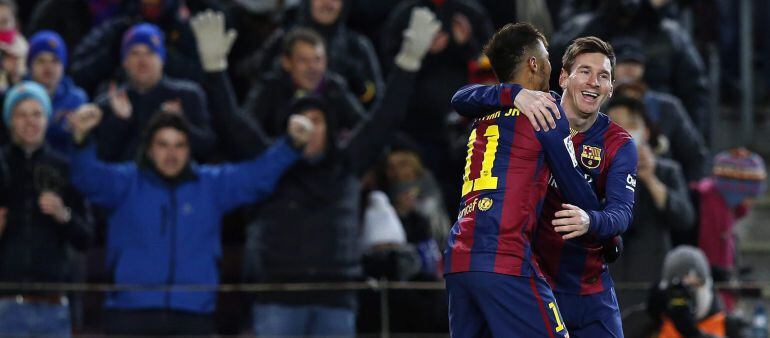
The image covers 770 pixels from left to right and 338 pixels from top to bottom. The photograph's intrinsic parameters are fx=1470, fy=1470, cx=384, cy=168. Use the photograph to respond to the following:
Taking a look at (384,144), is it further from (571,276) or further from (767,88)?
(767,88)

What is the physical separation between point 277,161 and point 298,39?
3.98 feet

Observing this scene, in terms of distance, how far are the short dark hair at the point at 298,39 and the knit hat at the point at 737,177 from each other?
304 cm

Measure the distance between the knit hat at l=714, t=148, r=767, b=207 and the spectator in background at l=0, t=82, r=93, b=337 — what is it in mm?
4493

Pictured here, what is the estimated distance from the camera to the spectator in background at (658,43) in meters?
11.5

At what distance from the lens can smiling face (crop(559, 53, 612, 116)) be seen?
20.4 feet

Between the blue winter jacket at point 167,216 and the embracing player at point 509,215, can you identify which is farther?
the blue winter jacket at point 167,216

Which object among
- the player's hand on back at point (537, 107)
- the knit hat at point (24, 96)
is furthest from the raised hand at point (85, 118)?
the player's hand on back at point (537, 107)

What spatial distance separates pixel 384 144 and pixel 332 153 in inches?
19.0

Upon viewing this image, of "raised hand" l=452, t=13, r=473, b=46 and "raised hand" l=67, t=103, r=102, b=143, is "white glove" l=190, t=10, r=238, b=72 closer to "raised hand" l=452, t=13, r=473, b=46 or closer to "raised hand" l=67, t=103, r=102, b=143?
"raised hand" l=67, t=103, r=102, b=143

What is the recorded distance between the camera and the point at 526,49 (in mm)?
6070

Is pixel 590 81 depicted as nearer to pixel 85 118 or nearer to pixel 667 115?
pixel 85 118

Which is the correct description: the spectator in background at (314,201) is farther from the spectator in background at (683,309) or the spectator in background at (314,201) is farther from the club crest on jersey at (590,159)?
the club crest on jersey at (590,159)

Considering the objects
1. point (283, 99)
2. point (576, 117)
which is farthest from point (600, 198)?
point (283, 99)

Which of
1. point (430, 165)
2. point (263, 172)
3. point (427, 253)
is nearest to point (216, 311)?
point (263, 172)
